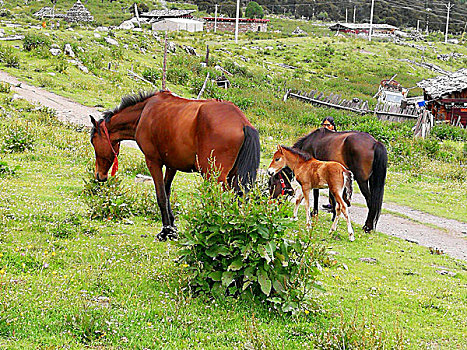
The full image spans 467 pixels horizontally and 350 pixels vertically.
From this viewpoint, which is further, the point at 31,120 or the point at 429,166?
the point at 429,166

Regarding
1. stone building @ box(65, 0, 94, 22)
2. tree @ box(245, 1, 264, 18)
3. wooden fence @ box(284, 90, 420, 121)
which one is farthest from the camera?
tree @ box(245, 1, 264, 18)

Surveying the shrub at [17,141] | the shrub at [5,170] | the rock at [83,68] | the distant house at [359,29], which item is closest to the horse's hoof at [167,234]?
the shrub at [5,170]

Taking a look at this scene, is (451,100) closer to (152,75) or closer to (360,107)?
(360,107)

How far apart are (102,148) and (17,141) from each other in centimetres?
714

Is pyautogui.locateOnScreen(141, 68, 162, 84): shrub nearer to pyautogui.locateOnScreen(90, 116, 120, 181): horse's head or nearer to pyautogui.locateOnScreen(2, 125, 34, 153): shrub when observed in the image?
pyautogui.locateOnScreen(2, 125, 34, 153): shrub

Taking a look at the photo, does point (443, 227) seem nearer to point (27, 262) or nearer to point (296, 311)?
point (296, 311)

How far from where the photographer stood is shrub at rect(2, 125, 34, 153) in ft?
50.4

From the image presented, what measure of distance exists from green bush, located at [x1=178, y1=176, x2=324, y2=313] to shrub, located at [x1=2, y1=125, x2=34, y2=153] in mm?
10904

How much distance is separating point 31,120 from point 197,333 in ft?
52.9

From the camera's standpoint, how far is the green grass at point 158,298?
518 cm

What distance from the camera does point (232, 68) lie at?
4175 centimetres

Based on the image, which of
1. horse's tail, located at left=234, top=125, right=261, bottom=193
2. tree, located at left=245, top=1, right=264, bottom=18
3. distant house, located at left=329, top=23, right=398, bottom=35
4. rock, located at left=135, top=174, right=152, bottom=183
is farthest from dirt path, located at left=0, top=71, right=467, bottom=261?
distant house, located at left=329, top=23, right=398, bottom=35

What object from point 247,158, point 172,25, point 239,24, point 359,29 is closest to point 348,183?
point 247,158

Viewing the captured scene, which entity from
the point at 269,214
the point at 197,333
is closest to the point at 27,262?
the point at 197,333
